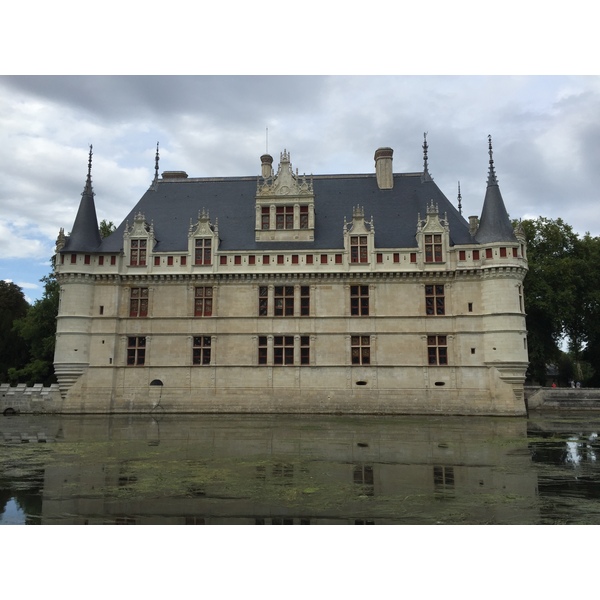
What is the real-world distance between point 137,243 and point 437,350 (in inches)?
741

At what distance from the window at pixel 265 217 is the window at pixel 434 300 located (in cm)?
1028

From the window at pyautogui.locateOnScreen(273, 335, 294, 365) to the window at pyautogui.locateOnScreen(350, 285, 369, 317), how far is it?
3.97 meters

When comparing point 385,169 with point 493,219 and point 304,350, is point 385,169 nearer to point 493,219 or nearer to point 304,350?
point 493,219

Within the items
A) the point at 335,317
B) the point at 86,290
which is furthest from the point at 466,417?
the point at 86,290

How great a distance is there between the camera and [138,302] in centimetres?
3072

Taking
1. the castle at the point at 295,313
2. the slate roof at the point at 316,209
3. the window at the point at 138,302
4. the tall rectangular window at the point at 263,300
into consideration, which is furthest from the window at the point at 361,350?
the window at the point at 138,302

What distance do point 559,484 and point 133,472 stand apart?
953cm

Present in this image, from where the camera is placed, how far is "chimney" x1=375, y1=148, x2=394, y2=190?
110 feet

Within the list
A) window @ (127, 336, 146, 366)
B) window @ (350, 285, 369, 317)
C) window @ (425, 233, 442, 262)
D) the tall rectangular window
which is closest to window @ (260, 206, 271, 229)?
the tall rectangular window

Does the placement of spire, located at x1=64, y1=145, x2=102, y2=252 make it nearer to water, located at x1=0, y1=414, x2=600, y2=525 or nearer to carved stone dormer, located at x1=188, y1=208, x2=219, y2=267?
carved stone dormer, located at x1=188, y1=208, x2=219, y2=267

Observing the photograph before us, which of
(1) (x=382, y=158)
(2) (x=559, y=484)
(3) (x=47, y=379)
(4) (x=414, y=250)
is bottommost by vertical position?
(2) (x=559, y=484)

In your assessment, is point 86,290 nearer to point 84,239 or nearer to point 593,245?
point 84,239

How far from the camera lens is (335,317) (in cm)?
2973

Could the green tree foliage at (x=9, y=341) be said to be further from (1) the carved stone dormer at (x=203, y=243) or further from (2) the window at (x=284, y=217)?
(2) the window at (x=284, y=217)
